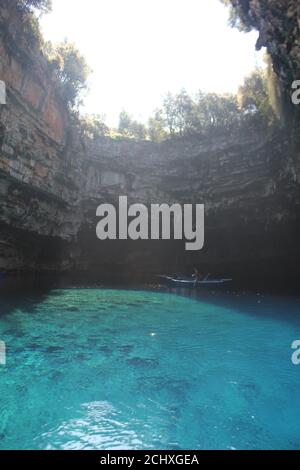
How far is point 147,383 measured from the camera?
6.82 metres

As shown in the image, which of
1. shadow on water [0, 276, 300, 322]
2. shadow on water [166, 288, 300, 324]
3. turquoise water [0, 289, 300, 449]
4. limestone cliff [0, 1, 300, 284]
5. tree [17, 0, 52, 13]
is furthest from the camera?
limestone cliff [0, 1, 300, 284]

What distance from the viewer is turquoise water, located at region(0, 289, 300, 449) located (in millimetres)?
4945

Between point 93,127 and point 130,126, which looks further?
point 130,126

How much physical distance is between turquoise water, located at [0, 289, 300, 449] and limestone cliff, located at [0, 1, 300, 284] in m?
9.30

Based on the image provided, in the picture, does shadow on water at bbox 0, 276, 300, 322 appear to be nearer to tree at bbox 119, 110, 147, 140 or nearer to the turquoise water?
the turquoise water

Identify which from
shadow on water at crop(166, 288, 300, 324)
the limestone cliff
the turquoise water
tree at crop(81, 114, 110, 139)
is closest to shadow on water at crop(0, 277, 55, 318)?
the turquoise water

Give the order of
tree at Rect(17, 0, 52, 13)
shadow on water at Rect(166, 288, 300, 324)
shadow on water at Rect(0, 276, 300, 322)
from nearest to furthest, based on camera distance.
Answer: shadow on water at Rect(166, 288, 300, 324)
shadow on water at Rect(0, 276, 300, 322)
tree at Rect(17, 0, 52, 13)

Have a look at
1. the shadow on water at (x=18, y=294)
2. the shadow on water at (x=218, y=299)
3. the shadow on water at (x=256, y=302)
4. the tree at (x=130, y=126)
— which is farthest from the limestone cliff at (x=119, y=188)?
the shadow on water at (x=256, y=302)

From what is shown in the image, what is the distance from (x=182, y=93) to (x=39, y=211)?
16.0m

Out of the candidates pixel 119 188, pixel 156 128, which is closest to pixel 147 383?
pixel 119 188

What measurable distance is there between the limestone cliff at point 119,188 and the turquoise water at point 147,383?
9.30m

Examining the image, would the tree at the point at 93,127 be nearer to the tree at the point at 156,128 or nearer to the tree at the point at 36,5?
the tree at the point at 156,128

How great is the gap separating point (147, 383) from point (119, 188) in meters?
19.8

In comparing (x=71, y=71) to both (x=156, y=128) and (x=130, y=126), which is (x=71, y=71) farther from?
(x=130, y=126)
